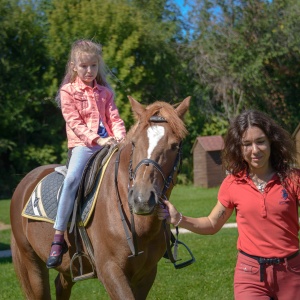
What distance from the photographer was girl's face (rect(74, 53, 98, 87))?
16.2 ft

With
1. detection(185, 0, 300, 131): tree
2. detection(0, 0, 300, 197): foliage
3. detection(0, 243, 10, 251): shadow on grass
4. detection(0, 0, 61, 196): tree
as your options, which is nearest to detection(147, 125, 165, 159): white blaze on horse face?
detection(0, 243, 10, 251): shadow on grass

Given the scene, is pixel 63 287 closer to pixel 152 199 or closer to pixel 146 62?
pixel 152 199

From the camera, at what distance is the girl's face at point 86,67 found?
4.95 meters

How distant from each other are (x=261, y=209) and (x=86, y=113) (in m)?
1.98

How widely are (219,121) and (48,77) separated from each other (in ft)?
29.0

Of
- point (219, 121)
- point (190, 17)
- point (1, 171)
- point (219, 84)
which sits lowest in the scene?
point (1, 171)

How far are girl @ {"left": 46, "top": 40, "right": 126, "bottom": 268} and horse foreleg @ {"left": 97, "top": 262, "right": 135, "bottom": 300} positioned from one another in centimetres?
72

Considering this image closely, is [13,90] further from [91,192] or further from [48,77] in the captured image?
[91,192]

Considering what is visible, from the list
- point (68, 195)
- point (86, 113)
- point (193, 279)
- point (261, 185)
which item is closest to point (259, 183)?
point (261, 185)

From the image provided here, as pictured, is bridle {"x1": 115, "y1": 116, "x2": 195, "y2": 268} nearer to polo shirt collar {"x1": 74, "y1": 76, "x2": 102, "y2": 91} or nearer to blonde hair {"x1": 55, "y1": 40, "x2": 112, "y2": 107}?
polo shirt collar {"x1": 74, "y1": 76, "x2": 102, "y2": 91}

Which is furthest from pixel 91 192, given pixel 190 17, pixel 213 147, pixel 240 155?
pixel 190 17

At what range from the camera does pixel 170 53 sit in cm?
2886

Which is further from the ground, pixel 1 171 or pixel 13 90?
pixel 13 90

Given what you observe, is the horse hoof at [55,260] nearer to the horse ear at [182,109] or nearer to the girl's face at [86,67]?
the girl's face at [86,67]
